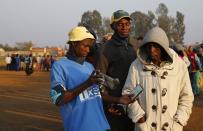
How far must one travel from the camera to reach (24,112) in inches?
457

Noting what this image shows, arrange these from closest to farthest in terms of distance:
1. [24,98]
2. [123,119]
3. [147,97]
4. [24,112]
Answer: [147,97] < [123,119] < [24,112] < [24,98]

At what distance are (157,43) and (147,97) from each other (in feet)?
1.51

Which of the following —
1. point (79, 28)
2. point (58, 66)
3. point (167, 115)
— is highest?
point (79, 28)

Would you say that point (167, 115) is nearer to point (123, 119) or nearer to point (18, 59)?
point (123, 119)

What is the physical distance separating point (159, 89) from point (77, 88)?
28.8 inches

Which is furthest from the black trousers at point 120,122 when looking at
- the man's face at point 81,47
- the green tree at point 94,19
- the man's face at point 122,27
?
the green tree at point 94,19

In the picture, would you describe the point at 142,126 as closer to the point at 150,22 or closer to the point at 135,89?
the point at 135,89

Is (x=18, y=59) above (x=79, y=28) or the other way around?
the other way around

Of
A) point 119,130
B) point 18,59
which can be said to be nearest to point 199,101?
point 119,130

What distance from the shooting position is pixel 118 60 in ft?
15.0

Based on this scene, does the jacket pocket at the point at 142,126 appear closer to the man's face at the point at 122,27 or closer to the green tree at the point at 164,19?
the man's face at the point at 122,27

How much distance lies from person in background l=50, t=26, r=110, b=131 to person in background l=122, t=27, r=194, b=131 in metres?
0.37

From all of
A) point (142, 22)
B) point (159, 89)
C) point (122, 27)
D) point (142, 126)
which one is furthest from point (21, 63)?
point (142, 22)

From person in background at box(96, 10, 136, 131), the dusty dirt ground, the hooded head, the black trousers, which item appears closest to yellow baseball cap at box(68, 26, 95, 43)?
the hooded head
